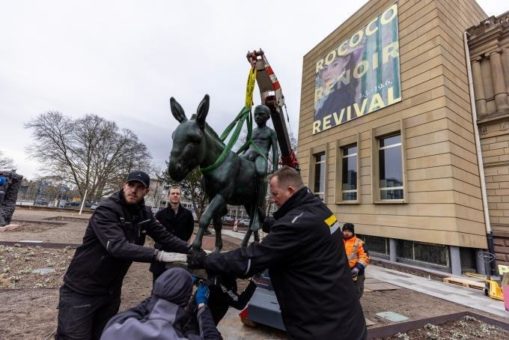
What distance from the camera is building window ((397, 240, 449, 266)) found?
33.4ft

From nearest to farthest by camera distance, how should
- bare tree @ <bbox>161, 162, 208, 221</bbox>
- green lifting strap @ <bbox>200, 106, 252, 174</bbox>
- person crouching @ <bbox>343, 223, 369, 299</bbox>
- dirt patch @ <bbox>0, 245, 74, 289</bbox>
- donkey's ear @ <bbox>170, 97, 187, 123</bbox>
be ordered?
donkey's ear @ <bbox>170, 97, 187, 123</bbox> → green lifting strap @ <bbox>200, 106, 252, 174</bbox> → person crouching @ <bbox>343, 223, 369, 299</bbox> → dirt patch @ <bbox>0, 245, 74, 289</bbox> → bare tree @ <bbox>161, 162, 208, 221</bbox>

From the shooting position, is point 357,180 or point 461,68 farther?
point 357,180

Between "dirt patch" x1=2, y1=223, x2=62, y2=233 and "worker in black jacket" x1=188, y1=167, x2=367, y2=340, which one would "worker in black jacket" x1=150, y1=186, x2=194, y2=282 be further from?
"dirt patch" x1=2, y1=223, x2=62, y2=233

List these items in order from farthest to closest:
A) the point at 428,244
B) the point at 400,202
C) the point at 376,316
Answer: the point at 400,202
the point at 428,244
the point at 376,316

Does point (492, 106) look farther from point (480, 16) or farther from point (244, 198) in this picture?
point (244, 198)

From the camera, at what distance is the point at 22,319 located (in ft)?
11.3

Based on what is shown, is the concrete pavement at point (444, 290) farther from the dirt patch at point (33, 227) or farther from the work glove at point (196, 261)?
the dirt patch at point (33, 227)

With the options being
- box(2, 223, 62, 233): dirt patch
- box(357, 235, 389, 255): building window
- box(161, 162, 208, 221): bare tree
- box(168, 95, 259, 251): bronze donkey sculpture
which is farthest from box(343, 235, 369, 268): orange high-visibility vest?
box(2, 223, 62, 233): dirt patch

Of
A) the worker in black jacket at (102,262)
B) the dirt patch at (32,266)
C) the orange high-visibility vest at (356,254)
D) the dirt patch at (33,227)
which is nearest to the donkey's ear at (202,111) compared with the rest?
the worker in black jacket at (102,262)

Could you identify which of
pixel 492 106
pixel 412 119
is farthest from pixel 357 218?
pixel 492 106

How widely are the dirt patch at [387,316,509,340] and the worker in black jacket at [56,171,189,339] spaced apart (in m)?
3.90

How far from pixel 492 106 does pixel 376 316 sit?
42.8ft

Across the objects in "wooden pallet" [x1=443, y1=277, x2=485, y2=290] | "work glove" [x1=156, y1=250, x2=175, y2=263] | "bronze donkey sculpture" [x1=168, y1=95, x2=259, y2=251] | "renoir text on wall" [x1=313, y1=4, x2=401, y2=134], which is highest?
"renoir text on wall" [x1=313, y1=4, x2=401, y2=134]

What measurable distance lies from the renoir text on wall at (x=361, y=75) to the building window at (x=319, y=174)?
5.79 feet
